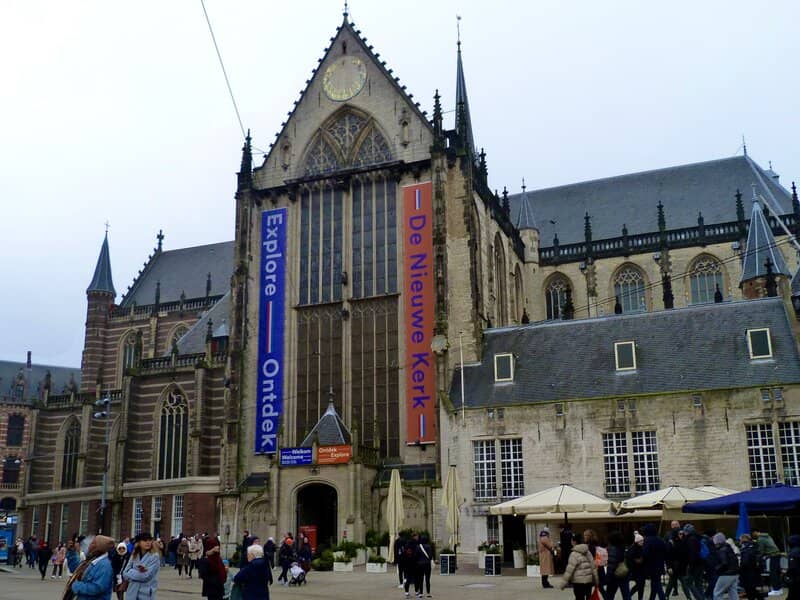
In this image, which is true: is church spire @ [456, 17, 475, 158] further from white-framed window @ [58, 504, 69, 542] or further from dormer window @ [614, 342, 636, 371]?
white-framed window @ [58, 504, 69, 542]

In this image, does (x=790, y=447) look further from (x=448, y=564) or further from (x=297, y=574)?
(x=297, y=574)

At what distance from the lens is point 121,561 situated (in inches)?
769

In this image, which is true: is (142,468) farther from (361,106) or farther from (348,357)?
(361,106)

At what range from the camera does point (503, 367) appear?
34.9m

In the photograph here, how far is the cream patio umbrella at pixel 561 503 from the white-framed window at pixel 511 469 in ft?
18.9

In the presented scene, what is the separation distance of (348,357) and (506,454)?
10706 mm

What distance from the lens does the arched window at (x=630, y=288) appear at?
52.0m

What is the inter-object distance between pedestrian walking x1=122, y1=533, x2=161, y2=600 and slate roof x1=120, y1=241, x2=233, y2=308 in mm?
53603

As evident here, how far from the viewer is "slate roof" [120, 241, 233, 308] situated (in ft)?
216

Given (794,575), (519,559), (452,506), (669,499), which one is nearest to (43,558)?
(452,506)

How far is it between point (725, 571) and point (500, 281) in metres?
32.0

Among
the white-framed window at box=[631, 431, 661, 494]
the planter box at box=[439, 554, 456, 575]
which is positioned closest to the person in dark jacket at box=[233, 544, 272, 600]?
the planter box at box=[439, 554, 456, 575]

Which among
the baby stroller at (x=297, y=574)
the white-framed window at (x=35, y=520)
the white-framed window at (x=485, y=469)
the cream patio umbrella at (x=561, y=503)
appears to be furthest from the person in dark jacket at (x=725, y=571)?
the white-framed window at (x=35, y=520)

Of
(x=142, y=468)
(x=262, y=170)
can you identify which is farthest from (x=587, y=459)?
(x=142, y=468)
